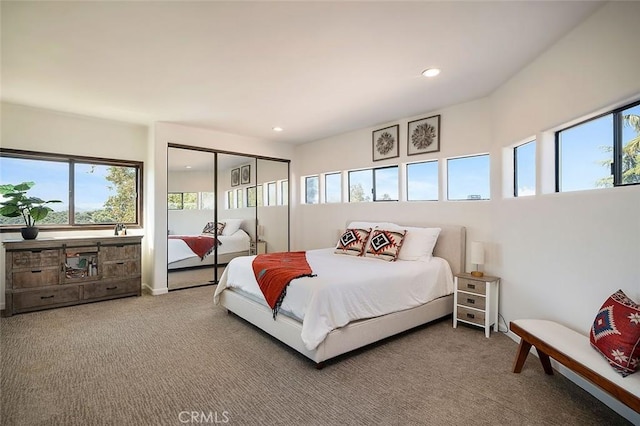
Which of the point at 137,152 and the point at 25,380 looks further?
the point at 137,152

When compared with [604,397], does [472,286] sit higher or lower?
higher

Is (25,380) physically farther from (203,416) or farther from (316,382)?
(316,382)

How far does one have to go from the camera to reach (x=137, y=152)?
16.3 feet

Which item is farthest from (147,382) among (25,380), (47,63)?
(47,63)

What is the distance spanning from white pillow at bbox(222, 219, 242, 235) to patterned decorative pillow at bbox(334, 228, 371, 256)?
2061 millimetres

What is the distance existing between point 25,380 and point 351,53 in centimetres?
360

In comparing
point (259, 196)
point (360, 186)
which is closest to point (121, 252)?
point (259, 196)

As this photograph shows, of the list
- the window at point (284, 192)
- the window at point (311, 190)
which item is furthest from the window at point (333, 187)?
the window at point (284, 192)

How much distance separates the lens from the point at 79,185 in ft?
14.7

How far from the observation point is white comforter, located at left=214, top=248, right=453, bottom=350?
2.43 meters

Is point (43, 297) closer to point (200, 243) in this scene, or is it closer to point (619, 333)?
point (200, 243)

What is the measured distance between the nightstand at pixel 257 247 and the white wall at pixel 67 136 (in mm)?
1720

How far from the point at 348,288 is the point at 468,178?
237 centimetres

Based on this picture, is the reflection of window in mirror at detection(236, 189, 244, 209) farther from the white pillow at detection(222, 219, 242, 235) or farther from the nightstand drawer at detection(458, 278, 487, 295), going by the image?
the nightstand drawer at detection(458, 278, 487, 295)
